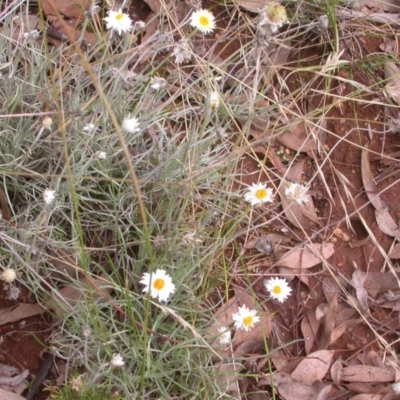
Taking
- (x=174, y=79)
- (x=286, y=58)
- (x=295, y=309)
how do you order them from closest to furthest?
(x=295, y=309) → (x=174, y=79) → (x=286, y=58)

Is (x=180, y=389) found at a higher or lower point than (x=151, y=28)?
lower

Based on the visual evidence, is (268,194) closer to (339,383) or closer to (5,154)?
(339,383)

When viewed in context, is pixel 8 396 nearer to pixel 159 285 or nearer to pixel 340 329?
pixel 159 285

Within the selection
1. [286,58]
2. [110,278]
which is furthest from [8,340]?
[286,58]

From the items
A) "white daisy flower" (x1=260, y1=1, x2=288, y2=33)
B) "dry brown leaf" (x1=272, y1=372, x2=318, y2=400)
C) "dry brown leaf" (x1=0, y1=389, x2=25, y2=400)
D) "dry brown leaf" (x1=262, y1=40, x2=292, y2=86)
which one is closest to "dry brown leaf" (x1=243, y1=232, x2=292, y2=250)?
"dry brown leaf" (x1=272, y1=372, x2=318, y2=400)

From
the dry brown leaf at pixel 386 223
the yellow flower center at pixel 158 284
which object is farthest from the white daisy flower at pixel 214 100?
the dry brown leaf at pixel 386 223

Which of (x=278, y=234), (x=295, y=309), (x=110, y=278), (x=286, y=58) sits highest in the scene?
(x=286, y=58)

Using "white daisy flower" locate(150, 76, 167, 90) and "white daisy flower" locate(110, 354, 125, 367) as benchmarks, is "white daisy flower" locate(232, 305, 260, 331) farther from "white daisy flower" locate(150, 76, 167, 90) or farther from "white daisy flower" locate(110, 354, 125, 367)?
"white daisy flower" locate(150, 76, 167, 90)
